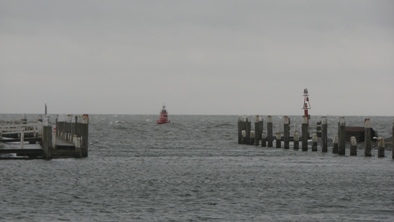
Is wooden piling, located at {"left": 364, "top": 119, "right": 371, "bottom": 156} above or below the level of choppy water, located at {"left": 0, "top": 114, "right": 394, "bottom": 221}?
above

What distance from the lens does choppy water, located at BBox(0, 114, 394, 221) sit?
2650 centimetres

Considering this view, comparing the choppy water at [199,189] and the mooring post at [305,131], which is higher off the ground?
the mooring post at [305,131]

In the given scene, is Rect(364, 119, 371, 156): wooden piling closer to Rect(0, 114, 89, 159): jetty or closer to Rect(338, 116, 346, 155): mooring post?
Rect(338, 116, 346, 155): mooring post

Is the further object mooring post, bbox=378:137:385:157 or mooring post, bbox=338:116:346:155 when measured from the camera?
mooring post, bbox=338:116:346:155

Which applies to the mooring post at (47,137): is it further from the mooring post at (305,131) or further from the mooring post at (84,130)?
the mooring post at (305,131)

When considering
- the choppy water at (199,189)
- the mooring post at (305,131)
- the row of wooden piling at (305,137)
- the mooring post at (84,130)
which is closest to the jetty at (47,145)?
the mooring post at (84,130)

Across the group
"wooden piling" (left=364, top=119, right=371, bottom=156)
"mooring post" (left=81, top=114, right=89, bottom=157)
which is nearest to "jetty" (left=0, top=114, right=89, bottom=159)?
"mooring post" (left=81, top=114, right=89, bottom=157)

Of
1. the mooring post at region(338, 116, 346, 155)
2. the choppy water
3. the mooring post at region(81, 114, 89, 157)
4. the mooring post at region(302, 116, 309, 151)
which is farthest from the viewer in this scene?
the mooring post at region(302, 116, 309, 151)

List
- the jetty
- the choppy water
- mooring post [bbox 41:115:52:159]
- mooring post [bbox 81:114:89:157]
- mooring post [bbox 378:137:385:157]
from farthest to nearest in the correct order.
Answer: mooring post [bbox 378:137:385:157] < mooring post [bbox 81:114:89:157] < the jetty < mooring post [bbox 41:115:52:159] < the choppy water

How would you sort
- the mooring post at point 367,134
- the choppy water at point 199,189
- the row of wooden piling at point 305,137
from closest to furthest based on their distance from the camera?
1. the choppy water at point 199,189
2. the mooring post at point 367,134
3. the row of wooden piling at point 305,137

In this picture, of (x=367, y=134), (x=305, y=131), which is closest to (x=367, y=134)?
(x=367, y=134)

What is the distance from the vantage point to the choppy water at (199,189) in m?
26.5

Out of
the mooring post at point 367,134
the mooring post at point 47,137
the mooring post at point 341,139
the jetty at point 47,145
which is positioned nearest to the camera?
the mooring post at point 47,137

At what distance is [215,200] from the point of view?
98.0 ft
